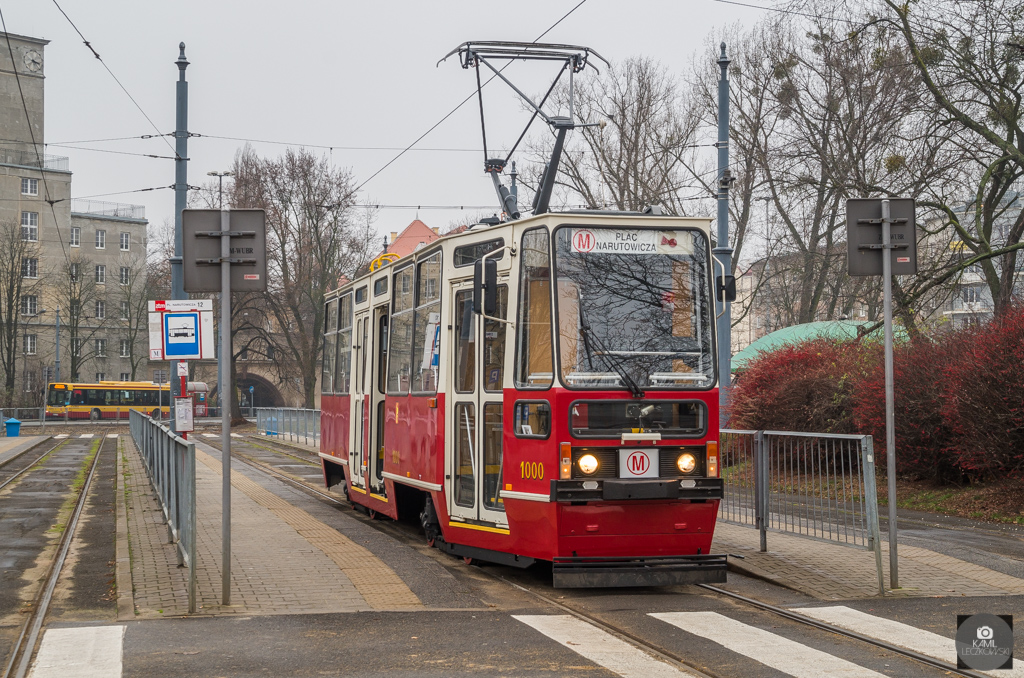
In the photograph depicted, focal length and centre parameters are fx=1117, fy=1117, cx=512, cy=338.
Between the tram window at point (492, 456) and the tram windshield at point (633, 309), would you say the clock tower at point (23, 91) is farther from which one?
the tram windshield at point (633, 309)

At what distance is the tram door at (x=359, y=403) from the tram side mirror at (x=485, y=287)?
15.7ft

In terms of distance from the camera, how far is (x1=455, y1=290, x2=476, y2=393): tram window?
10305 millimetres

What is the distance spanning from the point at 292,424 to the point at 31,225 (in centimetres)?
4743

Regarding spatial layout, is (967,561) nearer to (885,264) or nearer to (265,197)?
(885,264)

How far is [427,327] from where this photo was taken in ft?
37.5

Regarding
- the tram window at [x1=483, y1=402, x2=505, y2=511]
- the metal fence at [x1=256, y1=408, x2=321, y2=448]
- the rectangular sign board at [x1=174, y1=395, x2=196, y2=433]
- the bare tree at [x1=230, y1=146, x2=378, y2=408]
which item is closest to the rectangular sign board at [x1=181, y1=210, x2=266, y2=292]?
the tram window at [x1=483, y1=402, x2=505, y2=511]

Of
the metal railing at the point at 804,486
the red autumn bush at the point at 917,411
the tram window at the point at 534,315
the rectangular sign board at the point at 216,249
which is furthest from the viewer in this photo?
the red autumn bush at the point at 917,411

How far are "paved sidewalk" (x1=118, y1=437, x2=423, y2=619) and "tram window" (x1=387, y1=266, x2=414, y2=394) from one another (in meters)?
1.85

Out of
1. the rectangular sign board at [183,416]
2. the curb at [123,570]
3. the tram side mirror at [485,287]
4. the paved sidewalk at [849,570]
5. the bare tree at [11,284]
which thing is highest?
the bare tree at [11,284]

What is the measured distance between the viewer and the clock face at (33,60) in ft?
234

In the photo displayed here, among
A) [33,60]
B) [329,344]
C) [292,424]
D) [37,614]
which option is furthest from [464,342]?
[33,60]

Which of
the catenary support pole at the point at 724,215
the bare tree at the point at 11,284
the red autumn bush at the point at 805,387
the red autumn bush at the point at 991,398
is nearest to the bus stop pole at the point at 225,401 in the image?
the red autumn bush at the point at 991,398

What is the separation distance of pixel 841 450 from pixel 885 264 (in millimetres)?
1914

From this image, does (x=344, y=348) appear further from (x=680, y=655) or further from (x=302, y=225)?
(x=302, y=225)
